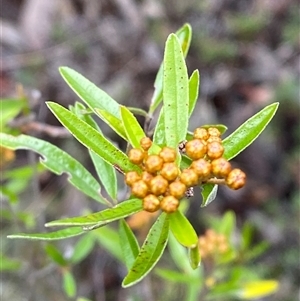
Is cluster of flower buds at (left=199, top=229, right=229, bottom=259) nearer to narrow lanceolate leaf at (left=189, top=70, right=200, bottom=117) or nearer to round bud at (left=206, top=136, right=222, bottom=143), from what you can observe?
narrow lanceolate leaf at (left=189, top=70, right=200, bottom=117)

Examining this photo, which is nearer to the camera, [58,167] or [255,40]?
[58,167]

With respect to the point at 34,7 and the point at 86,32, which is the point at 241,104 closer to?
the point at 86,32

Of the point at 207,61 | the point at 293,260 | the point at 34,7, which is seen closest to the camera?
the point at 293,260

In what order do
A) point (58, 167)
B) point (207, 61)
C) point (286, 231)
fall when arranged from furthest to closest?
point (207, 61) < point (286, 231) < point (58, 167)

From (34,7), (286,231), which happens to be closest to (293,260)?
(286,231)

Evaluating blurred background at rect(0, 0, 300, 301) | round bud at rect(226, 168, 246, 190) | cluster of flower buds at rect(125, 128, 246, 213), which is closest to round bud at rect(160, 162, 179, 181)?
cluster of flower buds at rect(125, 128, 246, 213)

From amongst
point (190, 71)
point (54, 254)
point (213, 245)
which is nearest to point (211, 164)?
point (54, 254)

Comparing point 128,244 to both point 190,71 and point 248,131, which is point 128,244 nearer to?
point 248,131
